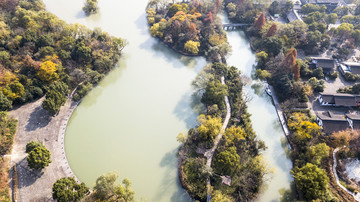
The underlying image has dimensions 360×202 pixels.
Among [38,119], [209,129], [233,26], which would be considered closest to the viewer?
[209,129]

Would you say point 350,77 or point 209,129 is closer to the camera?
point 209,129

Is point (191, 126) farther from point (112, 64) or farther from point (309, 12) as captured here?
point (309, 12)

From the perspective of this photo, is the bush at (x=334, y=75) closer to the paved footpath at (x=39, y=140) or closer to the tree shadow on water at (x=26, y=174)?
the paved footpath at (x=39, y=140)

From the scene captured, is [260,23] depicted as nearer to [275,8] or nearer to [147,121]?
[275,8]

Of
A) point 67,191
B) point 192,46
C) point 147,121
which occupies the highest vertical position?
point 192,46

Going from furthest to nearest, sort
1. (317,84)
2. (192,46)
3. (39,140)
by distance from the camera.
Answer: (192,46) < (317,84) < (39,140)

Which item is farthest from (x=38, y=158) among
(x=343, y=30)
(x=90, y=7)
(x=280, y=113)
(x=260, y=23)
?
(x=343, y=30)

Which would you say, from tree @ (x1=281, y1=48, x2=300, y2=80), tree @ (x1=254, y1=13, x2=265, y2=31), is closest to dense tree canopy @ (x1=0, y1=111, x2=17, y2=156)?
tree @ (x1=281, y1=48, x2=300, y2=80)

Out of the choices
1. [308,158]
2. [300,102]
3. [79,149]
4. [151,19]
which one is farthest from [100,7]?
[308,158]
